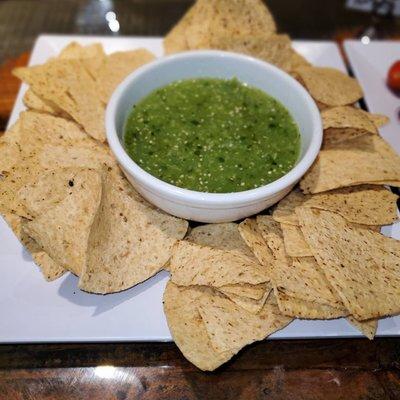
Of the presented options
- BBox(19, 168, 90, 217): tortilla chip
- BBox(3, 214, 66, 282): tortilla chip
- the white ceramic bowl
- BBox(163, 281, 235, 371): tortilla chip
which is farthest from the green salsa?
BBox(3, 214, 66, 282): tortilla chip

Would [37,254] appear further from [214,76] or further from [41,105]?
[214,76]

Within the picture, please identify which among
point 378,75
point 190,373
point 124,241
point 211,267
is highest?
point 124,241

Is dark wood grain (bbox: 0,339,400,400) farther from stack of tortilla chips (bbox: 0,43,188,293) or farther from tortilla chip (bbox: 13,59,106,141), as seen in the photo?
tortilla chip (bbox: 13,59,106,141)

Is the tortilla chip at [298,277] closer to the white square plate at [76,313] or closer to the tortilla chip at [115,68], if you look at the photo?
the white square plate at [76,313]

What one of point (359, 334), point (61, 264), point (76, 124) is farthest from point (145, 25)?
point (359, 334)

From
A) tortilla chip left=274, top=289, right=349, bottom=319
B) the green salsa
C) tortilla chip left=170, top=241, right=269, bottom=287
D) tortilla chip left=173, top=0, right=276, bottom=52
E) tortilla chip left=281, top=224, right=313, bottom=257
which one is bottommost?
A: tortilla chip left=274, top=289, right=349, bottom=319

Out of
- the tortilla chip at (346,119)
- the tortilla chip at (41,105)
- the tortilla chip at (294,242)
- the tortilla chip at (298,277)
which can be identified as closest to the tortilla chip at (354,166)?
the tortilla chip at (346,119)

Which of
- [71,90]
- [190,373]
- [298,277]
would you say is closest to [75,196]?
[71,90]
